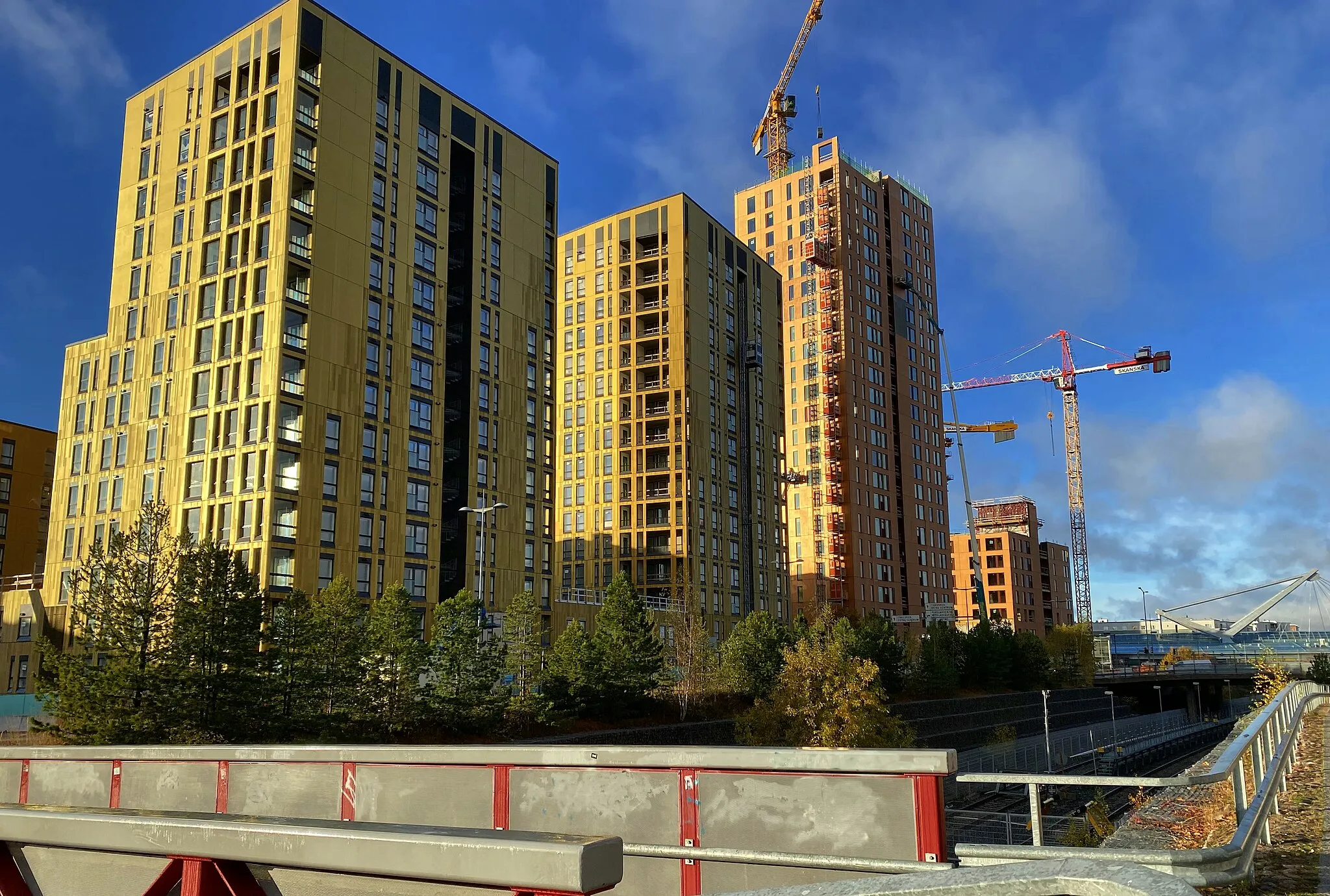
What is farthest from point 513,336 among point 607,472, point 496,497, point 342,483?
point 607,472

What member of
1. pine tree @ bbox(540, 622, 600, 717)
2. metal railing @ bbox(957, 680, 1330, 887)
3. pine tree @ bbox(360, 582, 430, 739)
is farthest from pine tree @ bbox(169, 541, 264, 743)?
metal railing @ bbox(957, 680, 1330, 887)

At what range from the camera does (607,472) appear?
3772 inches

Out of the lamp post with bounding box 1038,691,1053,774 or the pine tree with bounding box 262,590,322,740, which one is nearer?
the pine tree with bounding box 262,590,322,740

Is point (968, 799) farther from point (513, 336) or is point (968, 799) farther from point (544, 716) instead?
→ point (513, 336)

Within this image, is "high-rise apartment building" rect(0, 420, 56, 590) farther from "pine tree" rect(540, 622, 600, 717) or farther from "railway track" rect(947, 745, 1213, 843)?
"railway track" rect(947, 745, 1213, 843)

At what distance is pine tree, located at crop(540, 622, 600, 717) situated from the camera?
47.1 meters

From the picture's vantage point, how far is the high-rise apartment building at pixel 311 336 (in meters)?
55.9

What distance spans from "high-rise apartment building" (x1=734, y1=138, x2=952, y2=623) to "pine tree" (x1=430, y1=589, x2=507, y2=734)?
75569mm

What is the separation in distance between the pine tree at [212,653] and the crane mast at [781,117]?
12573 cm

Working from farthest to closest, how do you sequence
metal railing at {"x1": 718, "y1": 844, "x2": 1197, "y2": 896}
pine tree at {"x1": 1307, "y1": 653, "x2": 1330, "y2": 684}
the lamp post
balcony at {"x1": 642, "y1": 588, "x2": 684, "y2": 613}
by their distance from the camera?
balcony at {"x1": 642, "y1": 588, "x2": 684, "y2": 613} < the lamp post < pine tree at {"x1": 1307, "y1": 653, "x2": 1330, "y2": 684} < metal railing at {"x1": 718, "y1": 844, "x2": 1197, "y2": 896}

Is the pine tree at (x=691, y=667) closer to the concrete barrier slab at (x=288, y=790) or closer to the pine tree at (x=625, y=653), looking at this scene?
the pine tree at (x=625, y=653)

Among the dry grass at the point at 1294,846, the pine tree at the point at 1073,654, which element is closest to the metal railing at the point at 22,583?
the dry grass at the point at 1294,846

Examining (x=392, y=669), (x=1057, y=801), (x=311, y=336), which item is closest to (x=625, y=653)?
(x=392, y=669)

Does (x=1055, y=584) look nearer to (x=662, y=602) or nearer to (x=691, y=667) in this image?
(x=662, y=602)
